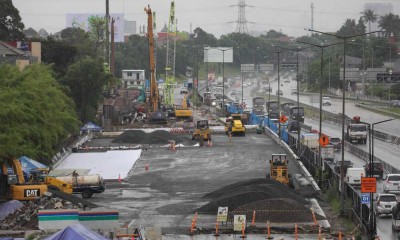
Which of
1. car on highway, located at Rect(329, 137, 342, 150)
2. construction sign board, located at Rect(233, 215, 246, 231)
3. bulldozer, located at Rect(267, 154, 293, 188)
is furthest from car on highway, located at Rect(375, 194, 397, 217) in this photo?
car on highway, located at Rect(329, 137, 342, 150)

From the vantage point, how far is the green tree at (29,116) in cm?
4750

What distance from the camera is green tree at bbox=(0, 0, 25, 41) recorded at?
126 m

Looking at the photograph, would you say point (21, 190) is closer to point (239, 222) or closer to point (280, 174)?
point (239, 222)

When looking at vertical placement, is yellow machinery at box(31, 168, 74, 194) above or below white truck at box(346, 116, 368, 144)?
above

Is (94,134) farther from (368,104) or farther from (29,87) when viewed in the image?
(368,104)

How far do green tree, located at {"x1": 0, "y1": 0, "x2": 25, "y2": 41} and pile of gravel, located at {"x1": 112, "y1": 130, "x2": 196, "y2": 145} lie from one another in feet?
167

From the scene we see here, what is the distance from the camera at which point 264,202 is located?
3844 centimetres

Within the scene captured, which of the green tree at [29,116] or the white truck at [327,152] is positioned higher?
the green tree at [29,116]

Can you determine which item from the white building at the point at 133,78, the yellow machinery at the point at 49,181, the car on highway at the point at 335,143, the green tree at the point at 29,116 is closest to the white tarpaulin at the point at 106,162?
the green tree at the point at 29,116

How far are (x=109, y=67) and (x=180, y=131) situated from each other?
238ft

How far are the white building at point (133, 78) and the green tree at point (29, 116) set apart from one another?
105 m

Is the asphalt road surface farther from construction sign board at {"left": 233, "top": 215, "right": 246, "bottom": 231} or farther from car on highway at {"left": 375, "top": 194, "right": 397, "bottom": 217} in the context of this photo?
car on highway at {"left": 375, "top": 194, "right": 397, "bottom": 217}

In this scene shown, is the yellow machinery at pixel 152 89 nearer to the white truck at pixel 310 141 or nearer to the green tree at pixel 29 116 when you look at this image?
the green tree at pixel 29 116

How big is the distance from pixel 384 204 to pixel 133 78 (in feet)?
459
